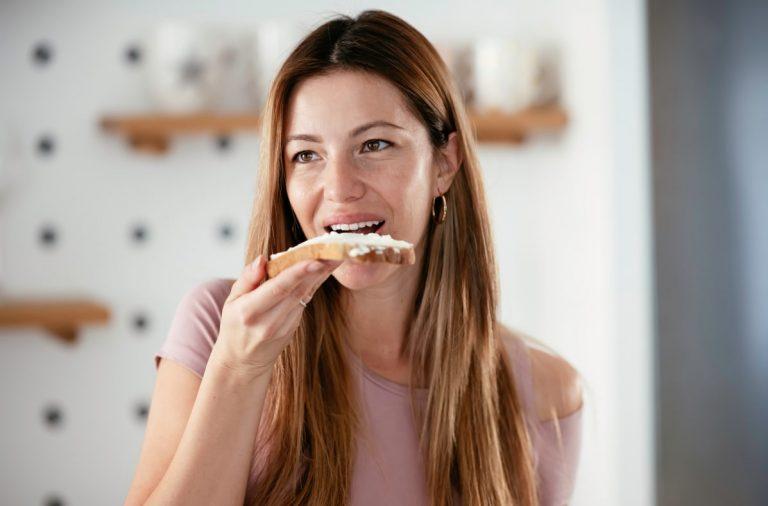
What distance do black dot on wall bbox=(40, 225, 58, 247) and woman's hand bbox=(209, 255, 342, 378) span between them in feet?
5.57

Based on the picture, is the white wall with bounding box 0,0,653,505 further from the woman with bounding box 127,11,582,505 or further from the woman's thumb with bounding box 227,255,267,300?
the woman's thumb with bounding box 227,255,267,300

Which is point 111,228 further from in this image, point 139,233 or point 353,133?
point 353,133

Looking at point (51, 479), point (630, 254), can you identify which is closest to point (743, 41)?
point (630, 254)

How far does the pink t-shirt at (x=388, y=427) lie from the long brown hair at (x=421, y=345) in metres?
0.03

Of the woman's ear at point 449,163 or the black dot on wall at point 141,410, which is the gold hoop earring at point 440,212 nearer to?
the woman's ear at point 449,163

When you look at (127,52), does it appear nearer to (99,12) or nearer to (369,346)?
(99,12)

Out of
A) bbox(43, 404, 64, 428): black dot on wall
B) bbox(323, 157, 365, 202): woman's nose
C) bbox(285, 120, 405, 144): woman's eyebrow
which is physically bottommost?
bbox(43, 404, 64, 428): black dot on wall

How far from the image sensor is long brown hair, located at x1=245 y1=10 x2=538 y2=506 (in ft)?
4.02

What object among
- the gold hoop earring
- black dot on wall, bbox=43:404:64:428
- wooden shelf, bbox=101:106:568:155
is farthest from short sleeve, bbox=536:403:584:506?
black dot on wall, bbox=43:404:64:428

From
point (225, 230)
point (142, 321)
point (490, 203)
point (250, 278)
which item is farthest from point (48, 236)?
point (250, 278)

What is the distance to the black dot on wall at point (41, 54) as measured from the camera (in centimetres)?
257

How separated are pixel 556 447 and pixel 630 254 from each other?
1074 millimetres

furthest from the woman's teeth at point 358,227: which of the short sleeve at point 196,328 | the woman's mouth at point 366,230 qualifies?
the short sleeve at point 196,328

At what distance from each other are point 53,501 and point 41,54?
51.2 inches
